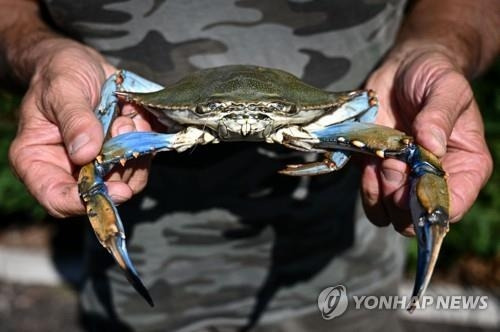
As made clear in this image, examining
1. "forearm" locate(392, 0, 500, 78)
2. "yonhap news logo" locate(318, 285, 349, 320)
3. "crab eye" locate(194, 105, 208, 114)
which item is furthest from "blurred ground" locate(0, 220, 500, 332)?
"crab eye" locate(194, 105, 208, 114)

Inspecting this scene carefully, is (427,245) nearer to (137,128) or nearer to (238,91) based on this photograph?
(238,91)

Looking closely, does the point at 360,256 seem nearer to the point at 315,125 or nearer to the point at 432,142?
the point at 315,125

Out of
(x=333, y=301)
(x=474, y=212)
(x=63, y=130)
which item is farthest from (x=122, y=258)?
(x=474, y=212)

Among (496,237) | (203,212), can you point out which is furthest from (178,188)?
(496,237)

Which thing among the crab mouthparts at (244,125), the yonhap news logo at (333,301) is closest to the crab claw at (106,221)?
the crab mouthparts at (244,125)

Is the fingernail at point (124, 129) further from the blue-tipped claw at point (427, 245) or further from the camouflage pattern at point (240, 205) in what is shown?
the blue-tipped claw at point (427, 245)

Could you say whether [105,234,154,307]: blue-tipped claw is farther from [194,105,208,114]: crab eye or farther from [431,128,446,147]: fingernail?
[431,128,446,147]: fingernail
